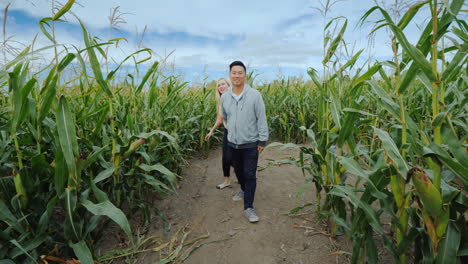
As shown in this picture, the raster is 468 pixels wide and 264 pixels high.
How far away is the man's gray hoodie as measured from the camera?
2.67m

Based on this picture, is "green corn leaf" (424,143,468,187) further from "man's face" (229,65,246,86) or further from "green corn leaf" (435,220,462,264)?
"man's face" (229,65,246,86)

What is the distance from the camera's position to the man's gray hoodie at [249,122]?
267cm

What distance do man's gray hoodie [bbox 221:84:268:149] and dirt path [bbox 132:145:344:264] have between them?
2.49ft

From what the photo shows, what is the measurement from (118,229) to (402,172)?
226cm

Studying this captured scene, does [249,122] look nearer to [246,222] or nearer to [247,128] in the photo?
[247,128]

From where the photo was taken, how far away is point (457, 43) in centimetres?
119

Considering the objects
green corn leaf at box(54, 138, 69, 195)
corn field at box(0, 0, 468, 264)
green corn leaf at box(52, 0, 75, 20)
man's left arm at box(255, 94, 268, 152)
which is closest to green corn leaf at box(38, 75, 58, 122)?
corn field at box(0, 0, 468, 264)

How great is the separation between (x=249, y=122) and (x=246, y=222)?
1.02 metres

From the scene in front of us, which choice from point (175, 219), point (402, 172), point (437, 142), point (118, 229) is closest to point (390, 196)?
point (402, 172)

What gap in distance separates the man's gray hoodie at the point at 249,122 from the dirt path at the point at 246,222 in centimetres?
76

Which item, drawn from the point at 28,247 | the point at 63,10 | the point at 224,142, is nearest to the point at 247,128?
the point at 224,142

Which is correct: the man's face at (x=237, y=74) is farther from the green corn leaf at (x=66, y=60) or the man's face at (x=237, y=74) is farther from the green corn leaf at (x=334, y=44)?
the green corn leaf at (x=66, y=60)

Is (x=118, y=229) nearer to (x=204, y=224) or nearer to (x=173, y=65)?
(x=204, y=224)

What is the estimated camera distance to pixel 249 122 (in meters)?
2.69
